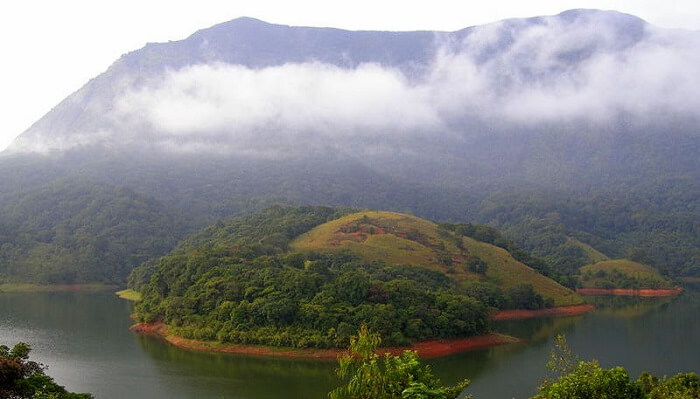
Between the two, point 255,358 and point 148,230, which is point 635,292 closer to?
point 255,358

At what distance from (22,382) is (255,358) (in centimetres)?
3216

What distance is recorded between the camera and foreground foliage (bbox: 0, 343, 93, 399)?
2683cm

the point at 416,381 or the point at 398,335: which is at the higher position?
the point at 416,381

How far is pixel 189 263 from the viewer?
77.9 m

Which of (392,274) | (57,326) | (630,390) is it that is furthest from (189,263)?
(630,390)

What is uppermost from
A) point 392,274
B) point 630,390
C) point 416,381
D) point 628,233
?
point 416,381

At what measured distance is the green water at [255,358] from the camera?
4797 cm

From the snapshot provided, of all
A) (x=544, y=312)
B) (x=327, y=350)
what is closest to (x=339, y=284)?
(x=327, y=350)

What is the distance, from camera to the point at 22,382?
90.2 ft

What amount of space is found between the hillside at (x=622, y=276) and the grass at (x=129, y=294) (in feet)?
263

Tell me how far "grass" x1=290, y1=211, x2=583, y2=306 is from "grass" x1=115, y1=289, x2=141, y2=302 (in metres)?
25.6

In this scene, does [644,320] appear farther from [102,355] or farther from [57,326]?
[57,326]

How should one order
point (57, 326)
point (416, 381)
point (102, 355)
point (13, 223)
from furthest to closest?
point (13, 223), point (57, 326), point (102, 355), point (416, 381)

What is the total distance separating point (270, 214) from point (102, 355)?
236 ft
